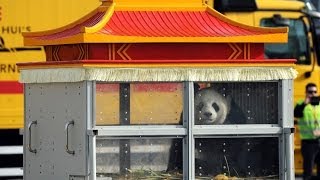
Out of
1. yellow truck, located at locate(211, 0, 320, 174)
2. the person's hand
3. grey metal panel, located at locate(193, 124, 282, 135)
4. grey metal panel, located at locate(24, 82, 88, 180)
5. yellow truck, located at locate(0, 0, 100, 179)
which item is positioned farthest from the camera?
the person's hand

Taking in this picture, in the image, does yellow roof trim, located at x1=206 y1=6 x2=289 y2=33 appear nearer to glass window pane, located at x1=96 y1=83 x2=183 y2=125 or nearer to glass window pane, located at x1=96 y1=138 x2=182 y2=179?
glass window pane, located at x1=96 y1=83 x2=183 y2=125

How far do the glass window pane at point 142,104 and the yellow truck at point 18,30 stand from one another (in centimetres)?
627

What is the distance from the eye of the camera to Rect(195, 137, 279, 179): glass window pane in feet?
23.5

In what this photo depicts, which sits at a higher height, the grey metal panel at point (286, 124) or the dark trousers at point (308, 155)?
the grey metal panel at point (286, 124)

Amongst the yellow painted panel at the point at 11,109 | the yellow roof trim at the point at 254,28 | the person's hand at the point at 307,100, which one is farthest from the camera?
the person's hand at the point at 307,100

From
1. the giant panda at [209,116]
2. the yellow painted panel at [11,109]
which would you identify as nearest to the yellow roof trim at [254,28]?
the giant panda at [209,116]

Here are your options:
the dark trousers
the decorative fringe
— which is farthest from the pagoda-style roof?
the dark trousers

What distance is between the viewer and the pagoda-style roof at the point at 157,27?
6.99 m

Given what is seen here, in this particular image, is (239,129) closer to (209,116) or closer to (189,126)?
(209,116)

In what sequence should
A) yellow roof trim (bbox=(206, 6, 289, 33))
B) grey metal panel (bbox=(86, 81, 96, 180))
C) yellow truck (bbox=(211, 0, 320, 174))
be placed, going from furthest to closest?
yellow truck (bbox=(211, 0, 320, 174)), yellow roof trim (bbox=(206, 6, 289, 33)), grey metal panel (bbox=(86, 81, 96, 180))

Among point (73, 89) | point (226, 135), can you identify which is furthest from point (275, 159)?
point (73, 89)

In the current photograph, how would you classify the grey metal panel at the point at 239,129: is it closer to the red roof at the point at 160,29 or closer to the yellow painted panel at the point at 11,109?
the red roof at the point at 160,29

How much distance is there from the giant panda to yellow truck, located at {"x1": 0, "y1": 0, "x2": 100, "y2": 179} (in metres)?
6.30

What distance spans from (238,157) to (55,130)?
134 centimetres
